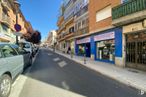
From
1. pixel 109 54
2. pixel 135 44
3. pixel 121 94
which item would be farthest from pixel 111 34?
pixel 121 94

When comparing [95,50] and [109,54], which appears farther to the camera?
[95,50]

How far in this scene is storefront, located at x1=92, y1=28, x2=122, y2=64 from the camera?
51.5ft

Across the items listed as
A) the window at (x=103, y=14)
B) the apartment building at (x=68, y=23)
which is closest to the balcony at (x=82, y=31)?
the window at (x=103, y=14)

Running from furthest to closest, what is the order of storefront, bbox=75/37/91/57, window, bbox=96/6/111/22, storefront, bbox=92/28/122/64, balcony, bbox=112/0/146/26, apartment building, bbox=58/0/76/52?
1. apartment building, bbox=58/0/76/52
2. storefront, bbox=75/37/91/57
3. window, bbox=96/6/111/22
4. storefront, bbox=92/28/122/64
5. balcony, bbox=112/0/146/26

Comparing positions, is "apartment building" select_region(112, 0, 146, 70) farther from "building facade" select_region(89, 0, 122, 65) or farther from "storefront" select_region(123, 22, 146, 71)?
"building facade" select_region(89, 0, 122, 65)

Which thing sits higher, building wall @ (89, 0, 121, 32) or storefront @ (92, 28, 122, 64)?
building wall @ (89, 0, 121, 32)

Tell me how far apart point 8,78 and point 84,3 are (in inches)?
876

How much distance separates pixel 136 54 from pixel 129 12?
3.02 metres

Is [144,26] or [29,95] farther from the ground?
[144,26]

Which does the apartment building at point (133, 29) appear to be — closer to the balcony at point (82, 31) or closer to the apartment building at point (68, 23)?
the balcony at point (82, 31)

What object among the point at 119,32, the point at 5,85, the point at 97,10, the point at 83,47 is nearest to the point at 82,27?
the point at 83,47

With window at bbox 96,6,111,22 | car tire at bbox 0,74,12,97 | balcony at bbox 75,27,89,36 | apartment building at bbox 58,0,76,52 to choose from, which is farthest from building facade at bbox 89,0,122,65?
apartment building at bbox 58,0,76,52

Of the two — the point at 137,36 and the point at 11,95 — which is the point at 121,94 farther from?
the point at 137,36

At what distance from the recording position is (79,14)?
98.7 feet
